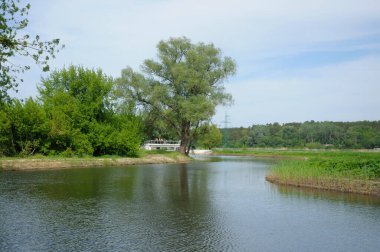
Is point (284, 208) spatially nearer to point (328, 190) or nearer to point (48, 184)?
point (328, 190)

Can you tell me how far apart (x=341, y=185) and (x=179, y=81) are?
115 feet

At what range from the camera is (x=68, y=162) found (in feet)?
130

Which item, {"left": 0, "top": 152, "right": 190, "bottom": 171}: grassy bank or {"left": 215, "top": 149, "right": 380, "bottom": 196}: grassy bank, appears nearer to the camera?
{"left": 215, "top": 149, "right": 380, "bottom": 196}: grassy bank

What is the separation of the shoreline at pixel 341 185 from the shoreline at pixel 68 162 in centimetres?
2347

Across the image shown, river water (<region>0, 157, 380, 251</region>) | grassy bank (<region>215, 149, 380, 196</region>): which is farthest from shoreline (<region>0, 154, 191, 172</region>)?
grassy bank (<region>215, 149, 380, 196</region>)

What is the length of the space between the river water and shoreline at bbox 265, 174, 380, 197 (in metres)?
1.15

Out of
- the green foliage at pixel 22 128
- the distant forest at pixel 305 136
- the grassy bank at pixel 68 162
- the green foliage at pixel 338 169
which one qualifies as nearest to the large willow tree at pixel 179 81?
the grassy bank at pixel 68 162

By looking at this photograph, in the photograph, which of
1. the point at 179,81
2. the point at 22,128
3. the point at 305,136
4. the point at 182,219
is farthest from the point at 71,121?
the point at 305,136

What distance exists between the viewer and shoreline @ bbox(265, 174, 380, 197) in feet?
67.6

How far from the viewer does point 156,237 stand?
38.5 ft

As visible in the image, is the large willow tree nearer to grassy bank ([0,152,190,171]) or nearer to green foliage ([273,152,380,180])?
grassy bank ([0,152,190,171])

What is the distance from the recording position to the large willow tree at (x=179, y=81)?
53.8 m

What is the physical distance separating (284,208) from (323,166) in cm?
988

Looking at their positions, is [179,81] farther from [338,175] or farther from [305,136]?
[305,136]
